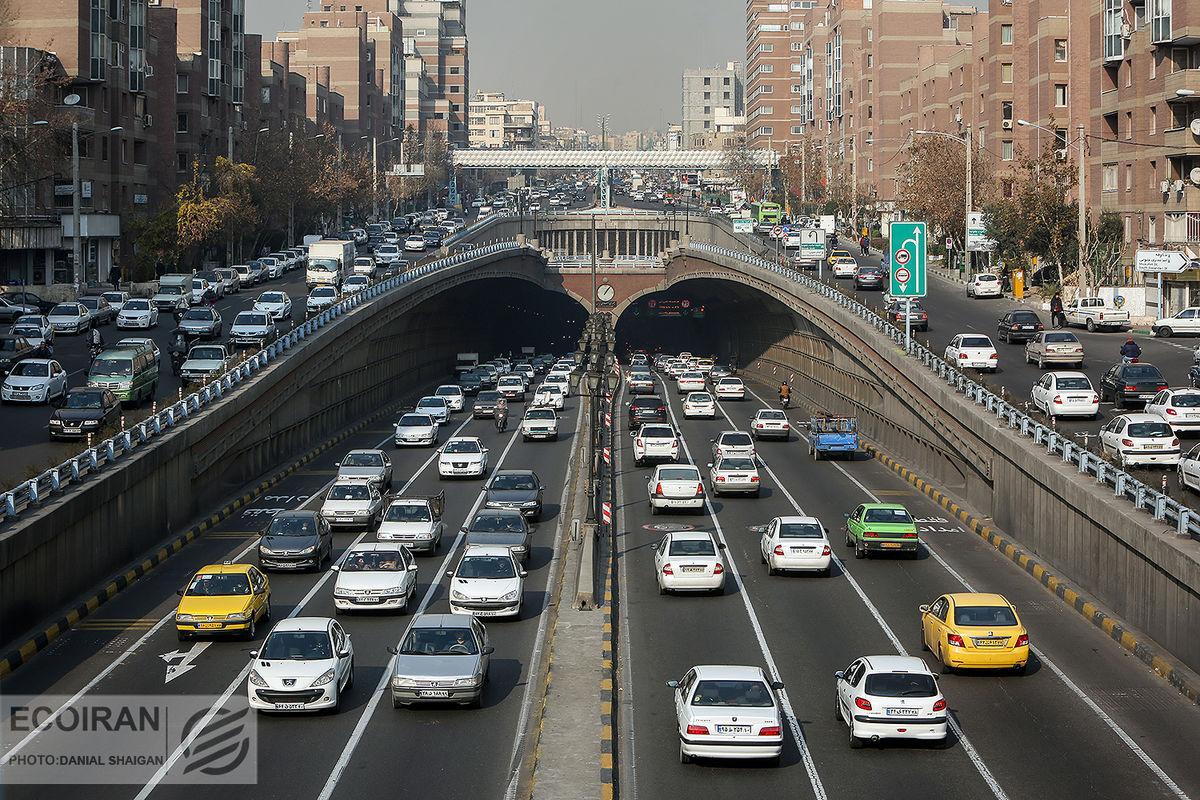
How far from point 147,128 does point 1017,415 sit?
260 ft

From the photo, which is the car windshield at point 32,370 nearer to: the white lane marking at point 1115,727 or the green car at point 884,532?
the green car at point 884,532

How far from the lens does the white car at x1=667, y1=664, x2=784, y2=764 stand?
1986cm

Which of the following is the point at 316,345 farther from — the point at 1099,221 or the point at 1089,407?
the point at 1099,221

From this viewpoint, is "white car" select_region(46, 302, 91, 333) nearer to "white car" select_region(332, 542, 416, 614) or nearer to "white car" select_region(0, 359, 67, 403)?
"white car" select_region(0, 359, 67, 403)

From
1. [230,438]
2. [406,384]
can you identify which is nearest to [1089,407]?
[230,438]

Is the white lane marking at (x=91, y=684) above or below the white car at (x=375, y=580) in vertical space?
below

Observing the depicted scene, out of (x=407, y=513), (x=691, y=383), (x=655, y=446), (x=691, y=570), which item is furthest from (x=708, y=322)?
(x=691, y=570)

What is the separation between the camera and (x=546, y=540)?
39.2 m

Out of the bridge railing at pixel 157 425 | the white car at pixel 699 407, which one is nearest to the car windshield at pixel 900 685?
the bridge railing at pixel 157 425

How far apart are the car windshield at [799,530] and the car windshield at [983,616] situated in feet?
27.6

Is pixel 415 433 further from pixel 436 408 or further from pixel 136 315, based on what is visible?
pixel 136 315

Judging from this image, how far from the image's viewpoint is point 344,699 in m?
23.6

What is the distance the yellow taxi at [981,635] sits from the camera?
25.0 metres

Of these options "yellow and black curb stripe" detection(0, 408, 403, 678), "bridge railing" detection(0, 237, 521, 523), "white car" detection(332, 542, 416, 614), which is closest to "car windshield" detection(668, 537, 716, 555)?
"white car" detection(332, 542, 416, 614)
